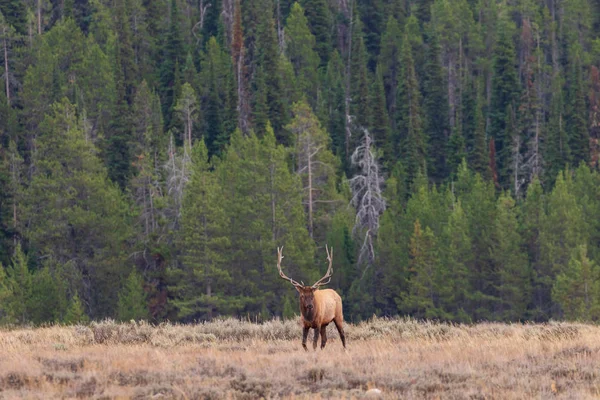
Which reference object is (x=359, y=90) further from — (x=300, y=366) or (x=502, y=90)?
(x=300, y=366)

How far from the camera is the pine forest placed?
56812 mm

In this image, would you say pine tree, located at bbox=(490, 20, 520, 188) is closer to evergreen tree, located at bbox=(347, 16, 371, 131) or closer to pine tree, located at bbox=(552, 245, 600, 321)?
evergreen tree, located at bbox=(347, 16, 371, 131)

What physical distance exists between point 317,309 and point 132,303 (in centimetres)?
3830

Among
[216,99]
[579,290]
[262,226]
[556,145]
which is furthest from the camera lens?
[216,99]

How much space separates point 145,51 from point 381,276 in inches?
1476

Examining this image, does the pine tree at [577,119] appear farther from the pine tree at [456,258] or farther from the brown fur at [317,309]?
the brown fur at [317,309]

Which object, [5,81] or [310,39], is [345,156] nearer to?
[310,39]

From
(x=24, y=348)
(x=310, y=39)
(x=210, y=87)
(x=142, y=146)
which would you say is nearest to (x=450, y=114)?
(x=310, y=39)

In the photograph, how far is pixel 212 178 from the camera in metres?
58.0

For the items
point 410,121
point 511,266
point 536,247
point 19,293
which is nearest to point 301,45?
point 410,121

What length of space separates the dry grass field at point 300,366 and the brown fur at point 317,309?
372mm

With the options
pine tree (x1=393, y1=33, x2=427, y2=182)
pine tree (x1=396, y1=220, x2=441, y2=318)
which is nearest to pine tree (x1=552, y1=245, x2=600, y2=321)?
pine tree (x1=396, y1=220, x2=441, y2=318)

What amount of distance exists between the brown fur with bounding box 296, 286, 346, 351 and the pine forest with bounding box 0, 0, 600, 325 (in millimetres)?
33683

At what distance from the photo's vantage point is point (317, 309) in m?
16.2
